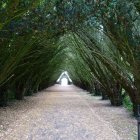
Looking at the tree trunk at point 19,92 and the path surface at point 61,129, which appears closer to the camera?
the path surface at point 61,129

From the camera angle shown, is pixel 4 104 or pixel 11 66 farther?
pixel 4 104

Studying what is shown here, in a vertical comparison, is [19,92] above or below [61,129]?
above

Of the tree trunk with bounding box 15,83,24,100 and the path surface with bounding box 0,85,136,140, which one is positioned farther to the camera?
the tree trunk with bounding box 15,83,24,100

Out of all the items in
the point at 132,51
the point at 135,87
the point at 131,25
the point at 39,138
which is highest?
the point at 131,25

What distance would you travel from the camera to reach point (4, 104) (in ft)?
52.7

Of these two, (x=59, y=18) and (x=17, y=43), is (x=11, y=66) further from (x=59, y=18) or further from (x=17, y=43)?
(x=59, y=18)

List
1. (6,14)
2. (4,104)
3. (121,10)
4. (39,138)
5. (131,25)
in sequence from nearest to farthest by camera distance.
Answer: (6,14), (39,138), (121,10), (131,25), (4,104)

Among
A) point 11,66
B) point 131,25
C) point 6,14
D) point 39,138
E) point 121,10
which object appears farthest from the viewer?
point 11,66

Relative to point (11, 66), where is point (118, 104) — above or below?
below

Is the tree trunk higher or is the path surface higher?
the tree trunk

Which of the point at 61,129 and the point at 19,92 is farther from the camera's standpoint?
the point at 19,92

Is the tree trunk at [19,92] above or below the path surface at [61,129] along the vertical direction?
above

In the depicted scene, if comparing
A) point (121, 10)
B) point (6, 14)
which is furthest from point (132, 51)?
point (6, 14)

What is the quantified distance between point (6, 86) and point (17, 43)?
202 inches
